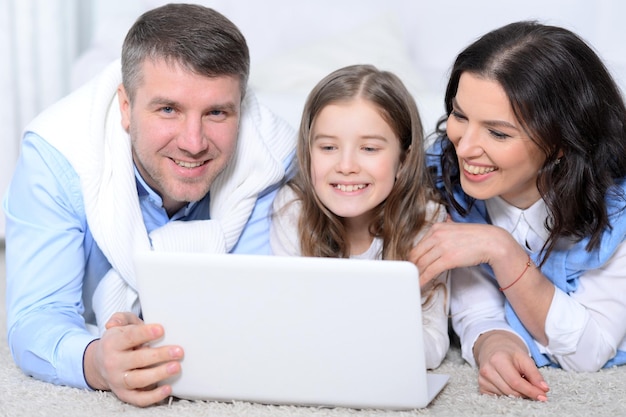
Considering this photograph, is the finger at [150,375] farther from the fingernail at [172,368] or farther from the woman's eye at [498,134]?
the woman's eye at [498,134]

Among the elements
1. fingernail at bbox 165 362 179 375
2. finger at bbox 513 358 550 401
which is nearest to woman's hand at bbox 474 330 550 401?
finger at bbox 513 358 550 401

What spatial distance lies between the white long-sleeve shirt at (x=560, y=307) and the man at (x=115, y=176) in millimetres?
518

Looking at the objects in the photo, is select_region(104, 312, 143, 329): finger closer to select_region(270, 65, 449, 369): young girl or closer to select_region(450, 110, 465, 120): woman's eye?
select_region(270, 65, 449, 369): young girl

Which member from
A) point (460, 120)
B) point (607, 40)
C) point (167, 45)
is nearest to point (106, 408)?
point (167, 45)

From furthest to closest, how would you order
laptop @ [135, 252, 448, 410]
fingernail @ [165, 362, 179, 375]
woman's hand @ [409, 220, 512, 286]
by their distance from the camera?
1. woman's hand @ [409, 220, 512, 286]
2. fingernail @ [165, 362, 179, 375]
3. laptop @ [135, 252, 448, 410]

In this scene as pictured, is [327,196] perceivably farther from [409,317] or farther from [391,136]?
→ [409,317]

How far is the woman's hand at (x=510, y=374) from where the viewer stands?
1.52 m

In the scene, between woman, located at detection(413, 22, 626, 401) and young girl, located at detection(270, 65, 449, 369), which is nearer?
woman, located at detection(413, 22, 626, 401)

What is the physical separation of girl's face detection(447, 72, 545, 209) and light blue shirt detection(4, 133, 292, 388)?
751 mm

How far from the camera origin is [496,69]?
1.63m

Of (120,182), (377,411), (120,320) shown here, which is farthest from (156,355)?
(120,182)

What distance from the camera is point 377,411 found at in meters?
1.41

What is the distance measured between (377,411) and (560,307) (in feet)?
1.60

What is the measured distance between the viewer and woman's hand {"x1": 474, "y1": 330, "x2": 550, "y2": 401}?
1518 millimetres
